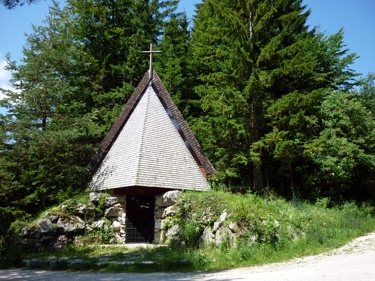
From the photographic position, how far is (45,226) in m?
11.9

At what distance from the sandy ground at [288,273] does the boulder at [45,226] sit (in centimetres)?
298

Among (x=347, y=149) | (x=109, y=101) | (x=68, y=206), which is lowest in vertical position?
(x=68, y=206)

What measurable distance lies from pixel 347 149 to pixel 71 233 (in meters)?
11.7

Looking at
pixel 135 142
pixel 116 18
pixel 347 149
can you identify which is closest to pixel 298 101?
pixel 347 149

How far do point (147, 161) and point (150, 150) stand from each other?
557 millimetres

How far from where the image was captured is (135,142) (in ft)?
47.8

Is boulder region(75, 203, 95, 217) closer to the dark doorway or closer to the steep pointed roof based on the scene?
the steep pointed roof

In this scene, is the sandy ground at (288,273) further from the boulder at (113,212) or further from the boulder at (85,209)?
the boulder at (113,212)

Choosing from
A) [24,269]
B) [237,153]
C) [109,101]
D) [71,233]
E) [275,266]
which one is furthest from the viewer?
[109,101]

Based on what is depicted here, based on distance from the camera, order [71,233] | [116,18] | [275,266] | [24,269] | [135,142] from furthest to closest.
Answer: [116,18], [135,142], [71,233], [24,269], [275,266]

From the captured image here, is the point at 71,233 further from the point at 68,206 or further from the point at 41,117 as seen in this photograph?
the point at 41,117

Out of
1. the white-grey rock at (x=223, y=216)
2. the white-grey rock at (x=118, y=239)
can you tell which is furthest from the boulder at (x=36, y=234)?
the white-grey rock at (x=223, y=216)

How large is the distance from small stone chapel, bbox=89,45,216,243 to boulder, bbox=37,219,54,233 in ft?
9.01

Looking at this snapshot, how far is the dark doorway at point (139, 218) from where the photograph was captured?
13.7 meters
